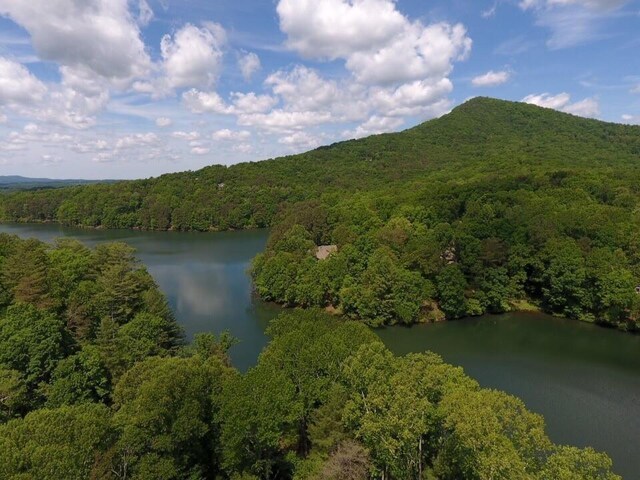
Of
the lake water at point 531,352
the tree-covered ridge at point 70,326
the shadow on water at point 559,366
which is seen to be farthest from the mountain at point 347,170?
the tree-covered ridge at point 70,326

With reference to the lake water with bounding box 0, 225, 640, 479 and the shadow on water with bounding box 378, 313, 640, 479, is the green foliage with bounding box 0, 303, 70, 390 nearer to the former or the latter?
the lake water with bounding box 0, 225, 640, 479

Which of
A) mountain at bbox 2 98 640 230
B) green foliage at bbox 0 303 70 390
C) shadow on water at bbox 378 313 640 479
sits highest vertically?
mountain at bbox 2 98 640 230

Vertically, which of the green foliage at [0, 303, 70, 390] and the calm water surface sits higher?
the green foliage at [0, 303, 70, 390]

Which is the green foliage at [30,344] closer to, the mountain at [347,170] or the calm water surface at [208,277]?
the calm water surface at [208,277]

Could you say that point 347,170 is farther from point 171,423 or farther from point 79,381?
point 171,423

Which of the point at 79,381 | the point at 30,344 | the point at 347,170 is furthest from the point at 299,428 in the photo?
the point at 347,170

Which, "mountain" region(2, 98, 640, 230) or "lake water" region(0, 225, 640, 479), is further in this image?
"mountain" region(2, 98, 640, 230)

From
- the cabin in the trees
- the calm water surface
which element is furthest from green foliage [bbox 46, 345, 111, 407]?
the cabin in the trees
